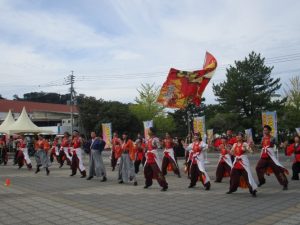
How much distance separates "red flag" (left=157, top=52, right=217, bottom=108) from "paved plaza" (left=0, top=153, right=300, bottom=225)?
5331 millimetres

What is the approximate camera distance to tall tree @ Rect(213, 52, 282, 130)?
3809 centimetres

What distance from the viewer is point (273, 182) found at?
11.6 metres

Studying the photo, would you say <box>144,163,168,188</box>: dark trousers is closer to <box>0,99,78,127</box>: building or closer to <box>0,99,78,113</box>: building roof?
<box>0,99,78,127</box>: building

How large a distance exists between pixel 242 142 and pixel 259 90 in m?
30.6

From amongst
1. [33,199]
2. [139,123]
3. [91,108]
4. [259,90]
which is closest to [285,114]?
[259,90]

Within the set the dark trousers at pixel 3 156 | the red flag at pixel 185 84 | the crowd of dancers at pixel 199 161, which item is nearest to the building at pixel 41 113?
the dark trousers at pixel 3 156

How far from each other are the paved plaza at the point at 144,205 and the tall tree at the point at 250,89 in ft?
90.2

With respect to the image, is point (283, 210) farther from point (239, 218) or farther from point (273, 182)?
point (273, 182)

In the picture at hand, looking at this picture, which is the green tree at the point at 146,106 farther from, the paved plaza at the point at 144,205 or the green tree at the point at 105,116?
the paved plaza at the point at 144,205

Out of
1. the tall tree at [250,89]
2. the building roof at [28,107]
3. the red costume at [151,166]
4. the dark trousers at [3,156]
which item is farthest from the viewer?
the building roof at [28,107]

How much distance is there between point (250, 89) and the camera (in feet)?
126

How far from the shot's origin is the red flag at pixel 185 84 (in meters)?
16.2

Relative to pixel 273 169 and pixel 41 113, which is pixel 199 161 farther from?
pixel 41 113

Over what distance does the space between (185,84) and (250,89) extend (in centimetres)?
2352
